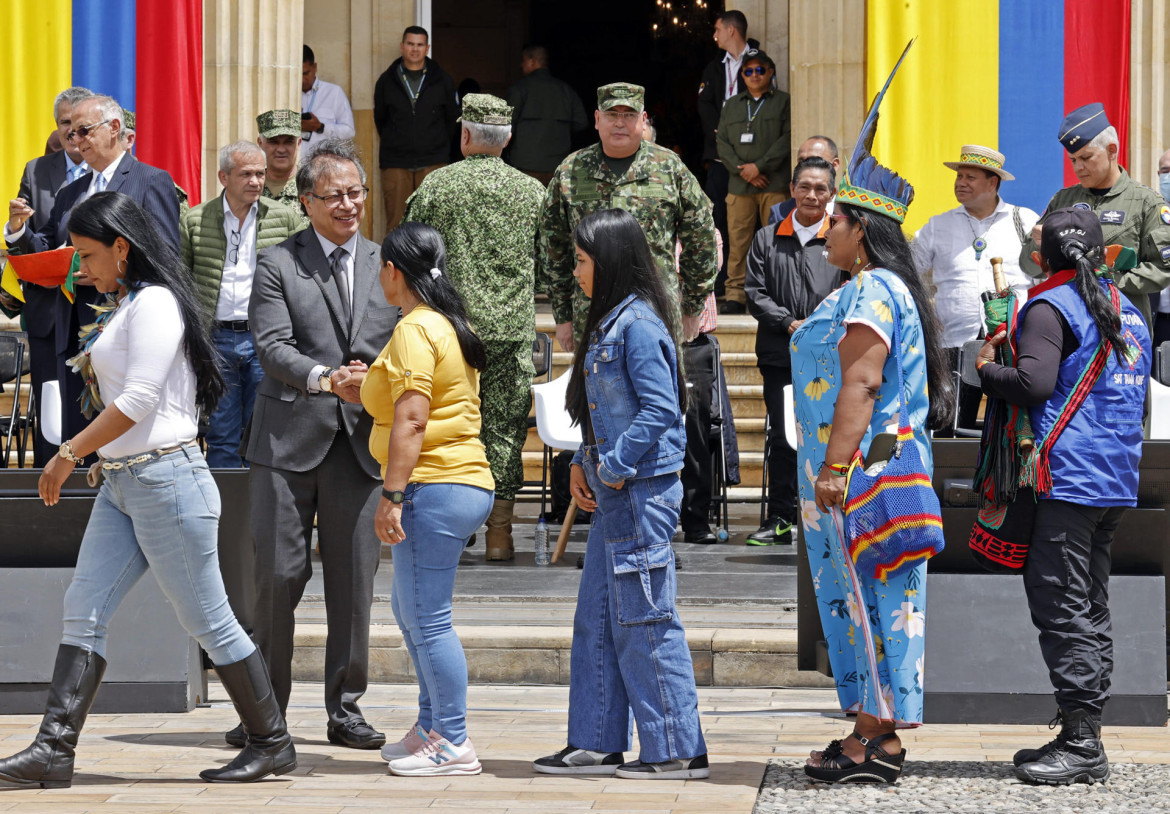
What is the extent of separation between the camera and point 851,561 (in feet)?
14.9

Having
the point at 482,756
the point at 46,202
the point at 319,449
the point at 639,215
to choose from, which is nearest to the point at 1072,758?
the point at 482,756

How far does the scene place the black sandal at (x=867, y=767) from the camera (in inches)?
179

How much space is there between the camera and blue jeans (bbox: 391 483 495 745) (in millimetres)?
4637

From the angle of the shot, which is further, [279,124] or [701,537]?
[701,537]

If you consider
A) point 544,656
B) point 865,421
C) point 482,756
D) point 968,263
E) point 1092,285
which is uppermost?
point 968,263

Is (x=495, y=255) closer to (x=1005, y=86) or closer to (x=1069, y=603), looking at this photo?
(x=1069, y=603)

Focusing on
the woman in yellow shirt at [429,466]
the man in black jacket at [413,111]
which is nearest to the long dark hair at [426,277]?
the woman in yellow shirt at [429,466]

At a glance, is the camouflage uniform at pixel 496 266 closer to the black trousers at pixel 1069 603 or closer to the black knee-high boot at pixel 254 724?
the black knee-high boot at pixel 254 724

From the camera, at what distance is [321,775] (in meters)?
4.82

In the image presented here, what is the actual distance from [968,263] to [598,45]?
41.4 ft

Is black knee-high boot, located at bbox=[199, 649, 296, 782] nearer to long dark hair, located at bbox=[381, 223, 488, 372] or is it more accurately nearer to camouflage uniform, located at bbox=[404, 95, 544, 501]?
long dark hair, located at bbox=[381, 223, 488, 372]

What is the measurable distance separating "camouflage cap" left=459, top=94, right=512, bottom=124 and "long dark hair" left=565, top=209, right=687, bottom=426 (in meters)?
3.00

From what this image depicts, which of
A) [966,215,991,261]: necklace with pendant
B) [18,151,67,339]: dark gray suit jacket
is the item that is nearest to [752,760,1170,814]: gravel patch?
[966,215,991,261]: necklace with pendant

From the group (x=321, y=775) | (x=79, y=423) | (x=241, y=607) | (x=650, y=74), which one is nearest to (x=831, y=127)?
(x=79, y=423)
